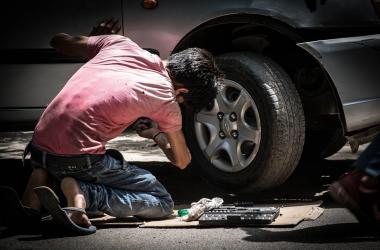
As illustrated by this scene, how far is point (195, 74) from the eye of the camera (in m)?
3.88

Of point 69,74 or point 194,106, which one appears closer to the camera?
point 194,106

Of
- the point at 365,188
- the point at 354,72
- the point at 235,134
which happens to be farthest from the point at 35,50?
the point at 365,188

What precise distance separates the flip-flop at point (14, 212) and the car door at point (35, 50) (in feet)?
3.82

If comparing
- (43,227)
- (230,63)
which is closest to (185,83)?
(230,63)

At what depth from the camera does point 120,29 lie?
472cm

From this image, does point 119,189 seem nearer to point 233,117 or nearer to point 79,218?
point 79,218

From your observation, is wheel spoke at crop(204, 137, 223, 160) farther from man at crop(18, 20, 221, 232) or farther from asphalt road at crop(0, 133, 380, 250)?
man at crop(18, 20, 221, 232)

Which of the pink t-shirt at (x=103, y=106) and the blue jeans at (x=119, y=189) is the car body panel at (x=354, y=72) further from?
the blue jeans at (x=119, y=189)

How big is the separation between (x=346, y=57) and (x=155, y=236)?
1.46 metres

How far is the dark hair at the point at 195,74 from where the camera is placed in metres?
3.89

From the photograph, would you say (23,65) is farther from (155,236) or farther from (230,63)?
(155,236)

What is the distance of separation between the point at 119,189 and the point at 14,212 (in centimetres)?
57

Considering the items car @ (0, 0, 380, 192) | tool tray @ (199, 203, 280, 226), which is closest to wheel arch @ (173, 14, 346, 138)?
car @ (0, 0, 380, 192)

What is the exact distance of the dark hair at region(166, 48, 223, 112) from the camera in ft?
12.8
